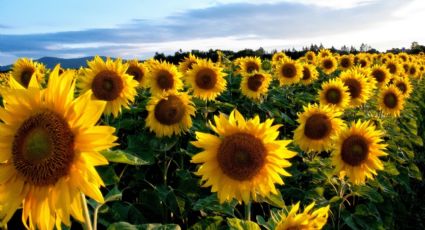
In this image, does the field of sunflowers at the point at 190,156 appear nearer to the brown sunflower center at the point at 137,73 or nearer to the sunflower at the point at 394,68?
the brown sunflower center at the point at 137,73

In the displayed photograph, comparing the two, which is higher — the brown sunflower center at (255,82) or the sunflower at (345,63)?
the brown sunflower center at (255,82)

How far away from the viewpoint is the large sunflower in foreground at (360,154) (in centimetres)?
488

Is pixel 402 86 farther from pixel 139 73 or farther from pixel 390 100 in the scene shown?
pixel 139 73

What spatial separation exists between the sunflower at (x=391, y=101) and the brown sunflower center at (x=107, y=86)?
197 inches

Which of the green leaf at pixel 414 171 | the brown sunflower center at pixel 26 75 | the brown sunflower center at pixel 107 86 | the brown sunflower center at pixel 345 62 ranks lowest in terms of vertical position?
the green leaf at pixel 414 171

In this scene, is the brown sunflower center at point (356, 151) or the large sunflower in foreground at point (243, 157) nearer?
the large sunflower in foreground at point (243, 157)

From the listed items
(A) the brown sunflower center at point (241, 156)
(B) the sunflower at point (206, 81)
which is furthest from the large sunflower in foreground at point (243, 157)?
(B) the sunflower at point (206, 81)

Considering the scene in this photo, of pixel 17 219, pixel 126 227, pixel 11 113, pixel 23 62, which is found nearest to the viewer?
pixel 11 113

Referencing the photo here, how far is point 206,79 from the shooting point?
25.8 feet

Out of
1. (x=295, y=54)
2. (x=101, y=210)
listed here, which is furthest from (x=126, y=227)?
(x=295, y=54)

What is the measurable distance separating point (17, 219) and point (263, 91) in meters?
5.02

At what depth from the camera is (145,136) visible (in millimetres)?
5801

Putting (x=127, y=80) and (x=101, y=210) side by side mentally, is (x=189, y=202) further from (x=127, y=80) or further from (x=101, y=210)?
(x=127, y=80)

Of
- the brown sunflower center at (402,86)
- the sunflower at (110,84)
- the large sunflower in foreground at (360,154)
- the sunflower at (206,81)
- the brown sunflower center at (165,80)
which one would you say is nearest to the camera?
the large sunflower in foreground at (360,154)
